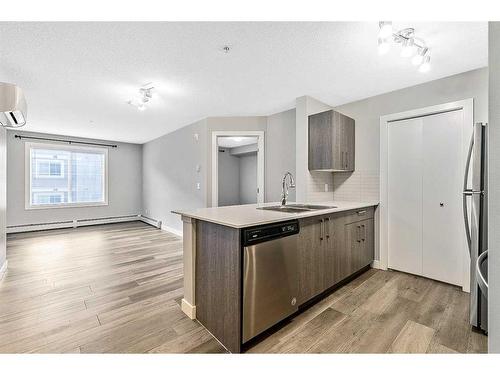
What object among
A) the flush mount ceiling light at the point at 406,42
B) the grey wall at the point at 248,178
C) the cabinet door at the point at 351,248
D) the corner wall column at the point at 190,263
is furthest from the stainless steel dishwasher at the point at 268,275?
the grey wall at the point at 248,178

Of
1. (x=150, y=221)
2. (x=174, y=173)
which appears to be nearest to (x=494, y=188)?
(x=174, y=173)

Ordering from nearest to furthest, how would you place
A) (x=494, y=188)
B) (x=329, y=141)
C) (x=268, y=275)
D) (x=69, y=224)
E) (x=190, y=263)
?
(x=494, y=188) < (x=268, y=275) < (x=190, y=263) < (x=329, y=141) < (x=69, y=224)

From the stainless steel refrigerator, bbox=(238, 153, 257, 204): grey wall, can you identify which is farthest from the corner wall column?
bbox=(238, 153, 257, 204): grey wall

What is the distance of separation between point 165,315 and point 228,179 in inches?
259

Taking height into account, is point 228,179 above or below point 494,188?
above

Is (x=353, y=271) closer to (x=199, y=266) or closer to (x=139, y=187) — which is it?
(x=199, y=266)

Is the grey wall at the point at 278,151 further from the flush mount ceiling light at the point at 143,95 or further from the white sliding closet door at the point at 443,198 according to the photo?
the flush mount ceiling light at the point at 143,95

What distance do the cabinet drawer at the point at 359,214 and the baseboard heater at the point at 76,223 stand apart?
15.5 ft

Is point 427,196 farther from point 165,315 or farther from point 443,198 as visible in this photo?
point 165,315

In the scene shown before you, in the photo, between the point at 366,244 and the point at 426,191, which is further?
the point at 366,244

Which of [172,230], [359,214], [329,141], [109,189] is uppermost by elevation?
[329,141]

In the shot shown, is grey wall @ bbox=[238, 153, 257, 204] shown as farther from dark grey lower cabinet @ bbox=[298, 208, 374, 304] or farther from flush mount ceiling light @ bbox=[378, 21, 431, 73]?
flush mount ceiling light @ bbox=[378, 21, 431, 73]

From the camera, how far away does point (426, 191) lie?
9.10 ft

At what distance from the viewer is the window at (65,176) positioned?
5500 mm
